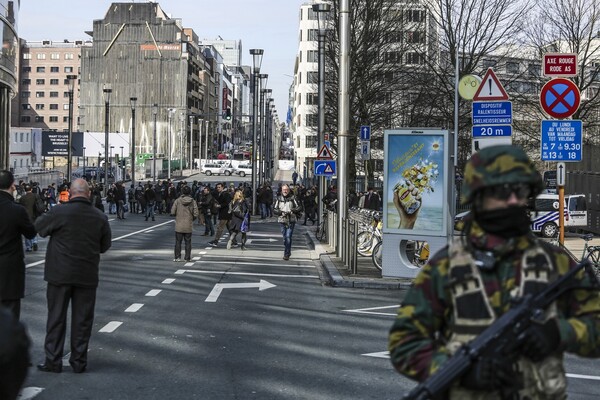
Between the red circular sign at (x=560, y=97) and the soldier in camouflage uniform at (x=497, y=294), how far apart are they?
11.1 metres

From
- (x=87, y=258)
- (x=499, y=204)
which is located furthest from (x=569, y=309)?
(x=87, y=258)

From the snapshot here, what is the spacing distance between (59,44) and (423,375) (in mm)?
176735

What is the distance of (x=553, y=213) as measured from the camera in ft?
112

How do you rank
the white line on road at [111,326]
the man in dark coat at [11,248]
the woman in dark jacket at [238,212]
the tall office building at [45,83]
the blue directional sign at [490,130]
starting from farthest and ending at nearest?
the tall office building at [45,83] < the woman in dark jacket at [238,212] < the blue directional sign at [490,130] < the white line on road at [111,326] < the man in dark coat at [11,248]

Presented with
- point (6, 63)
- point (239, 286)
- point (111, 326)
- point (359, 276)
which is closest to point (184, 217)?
point (359, 276)

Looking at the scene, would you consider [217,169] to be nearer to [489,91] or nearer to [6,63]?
[6,63]

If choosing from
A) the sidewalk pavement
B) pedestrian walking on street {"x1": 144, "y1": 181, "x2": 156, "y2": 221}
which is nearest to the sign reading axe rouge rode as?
the sidewalk pavement

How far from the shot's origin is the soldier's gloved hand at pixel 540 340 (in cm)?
298

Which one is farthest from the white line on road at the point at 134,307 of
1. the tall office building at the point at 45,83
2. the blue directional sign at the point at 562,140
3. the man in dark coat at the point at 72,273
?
the tall office building at the point at 45,83

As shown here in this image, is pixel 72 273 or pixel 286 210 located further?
pixel 286 210

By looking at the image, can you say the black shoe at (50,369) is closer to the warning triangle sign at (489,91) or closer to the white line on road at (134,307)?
the white line on road at (134,307)

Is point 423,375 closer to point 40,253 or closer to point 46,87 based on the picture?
point 40,253

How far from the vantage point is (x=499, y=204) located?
3.14m

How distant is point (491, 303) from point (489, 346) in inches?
7.8
